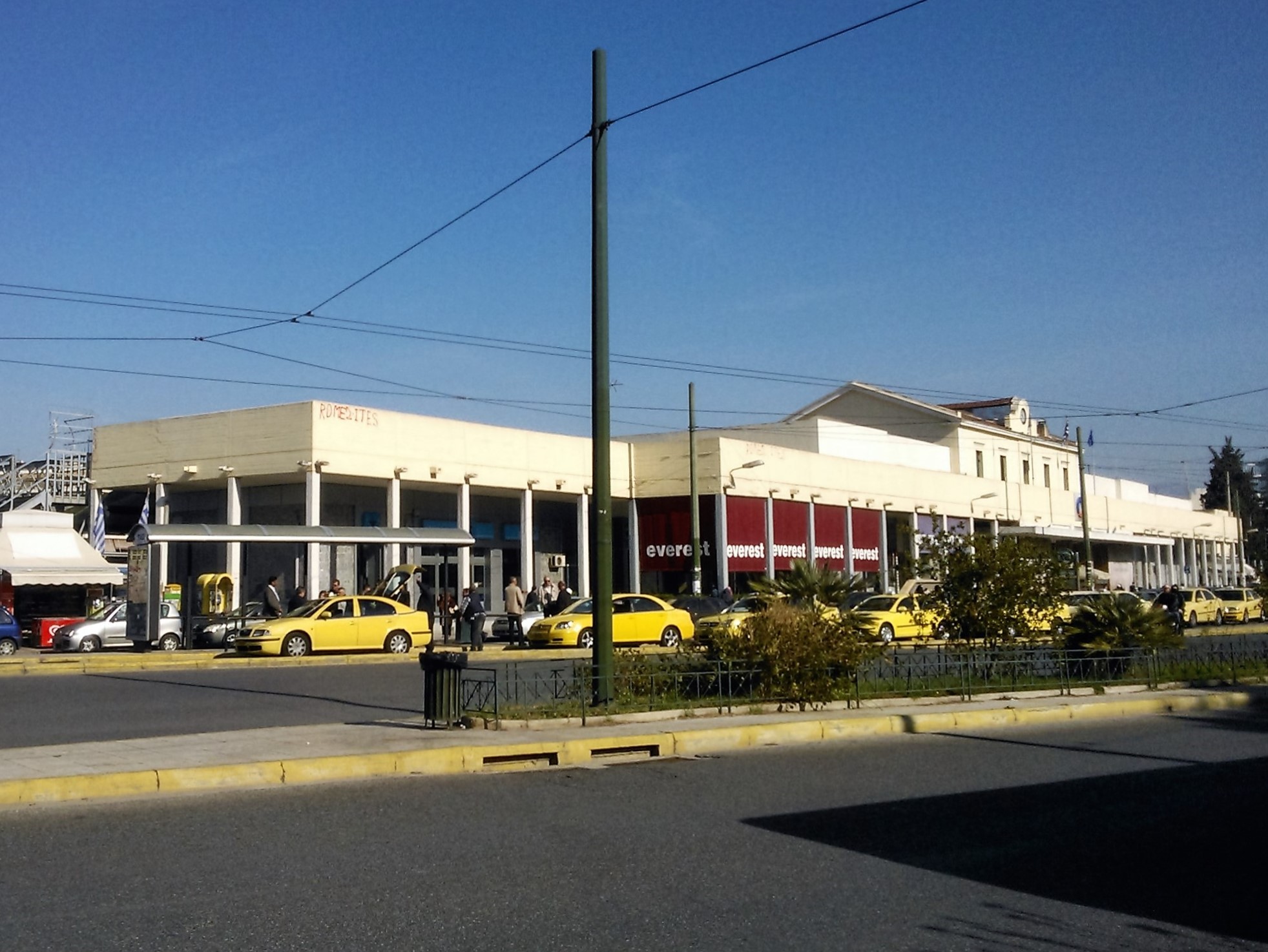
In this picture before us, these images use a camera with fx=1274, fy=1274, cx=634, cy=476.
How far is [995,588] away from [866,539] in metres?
40.0

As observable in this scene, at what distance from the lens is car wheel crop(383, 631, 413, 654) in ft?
99.1

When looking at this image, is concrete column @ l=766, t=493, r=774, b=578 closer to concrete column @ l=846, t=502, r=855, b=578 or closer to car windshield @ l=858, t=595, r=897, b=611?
concrete column @ l=846, t=502, r=855, b=578

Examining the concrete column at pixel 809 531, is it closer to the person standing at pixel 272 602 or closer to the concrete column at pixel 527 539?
the concrete column at pixel 527 539

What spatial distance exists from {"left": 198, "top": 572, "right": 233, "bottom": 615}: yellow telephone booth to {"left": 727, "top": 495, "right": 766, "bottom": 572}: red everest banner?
68.0 ft

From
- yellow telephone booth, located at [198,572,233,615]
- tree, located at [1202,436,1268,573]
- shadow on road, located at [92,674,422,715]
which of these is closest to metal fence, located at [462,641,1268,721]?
shadow on road, located at [92,674,422,715]

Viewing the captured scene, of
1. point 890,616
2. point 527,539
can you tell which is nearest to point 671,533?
point 527,539

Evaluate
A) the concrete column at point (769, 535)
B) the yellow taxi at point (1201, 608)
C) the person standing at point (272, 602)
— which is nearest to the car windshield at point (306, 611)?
the person standing at point (272, 602)

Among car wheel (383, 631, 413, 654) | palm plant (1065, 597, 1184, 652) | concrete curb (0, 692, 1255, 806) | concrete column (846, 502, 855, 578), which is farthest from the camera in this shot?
concrete column (846, 502, 855, 578)

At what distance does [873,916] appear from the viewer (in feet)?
22.3

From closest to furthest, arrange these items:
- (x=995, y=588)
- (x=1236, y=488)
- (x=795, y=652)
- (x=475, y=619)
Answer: (x=795, y=652) → (x=995, y=588) → (x=475, y=619) → (x=1236, y=488)

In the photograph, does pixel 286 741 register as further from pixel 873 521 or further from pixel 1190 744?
pixel 873 521

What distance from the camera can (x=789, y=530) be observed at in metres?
54.4

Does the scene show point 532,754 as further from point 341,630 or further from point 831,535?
point 831,535

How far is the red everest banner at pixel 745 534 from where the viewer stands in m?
51.1
